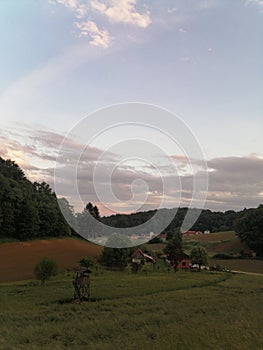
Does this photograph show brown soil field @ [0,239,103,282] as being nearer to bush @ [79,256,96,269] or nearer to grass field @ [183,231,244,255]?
bush @ [79,256,96,269]

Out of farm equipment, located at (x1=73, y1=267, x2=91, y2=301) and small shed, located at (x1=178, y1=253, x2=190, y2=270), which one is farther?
small shed, located at (x1=178, y1=253, x2=190, y2=270)

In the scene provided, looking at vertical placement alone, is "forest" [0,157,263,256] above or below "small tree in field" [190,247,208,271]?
above

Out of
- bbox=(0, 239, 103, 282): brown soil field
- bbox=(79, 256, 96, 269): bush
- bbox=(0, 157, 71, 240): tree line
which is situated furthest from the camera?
bbox=(0, 157, 71, 240): tree line

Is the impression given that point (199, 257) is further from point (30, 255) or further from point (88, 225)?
point (88, 225)

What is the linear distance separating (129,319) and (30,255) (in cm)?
4585

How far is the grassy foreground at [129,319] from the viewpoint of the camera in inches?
541

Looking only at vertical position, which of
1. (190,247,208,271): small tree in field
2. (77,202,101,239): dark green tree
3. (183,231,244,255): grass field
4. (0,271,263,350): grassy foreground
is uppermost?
(77,202,101,239): dark green tree

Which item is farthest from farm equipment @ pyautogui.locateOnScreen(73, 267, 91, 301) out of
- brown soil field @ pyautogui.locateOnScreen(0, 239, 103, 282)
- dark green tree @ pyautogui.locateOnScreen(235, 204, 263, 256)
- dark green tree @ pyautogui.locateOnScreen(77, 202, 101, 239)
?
dark green tree @ pyautogui.locateOnScreen(235, 204, 263, 256)

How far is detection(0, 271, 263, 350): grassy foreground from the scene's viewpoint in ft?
45.1

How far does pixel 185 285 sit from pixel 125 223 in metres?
53.8

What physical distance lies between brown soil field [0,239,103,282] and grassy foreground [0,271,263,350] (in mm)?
13304

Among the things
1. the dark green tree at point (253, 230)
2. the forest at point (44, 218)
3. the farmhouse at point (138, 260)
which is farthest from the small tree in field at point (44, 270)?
the dark green tree at point (253, 230)

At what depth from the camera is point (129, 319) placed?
2027 cm

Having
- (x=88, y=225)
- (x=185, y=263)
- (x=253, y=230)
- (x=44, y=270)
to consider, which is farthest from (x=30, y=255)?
(x=253, y=230)
